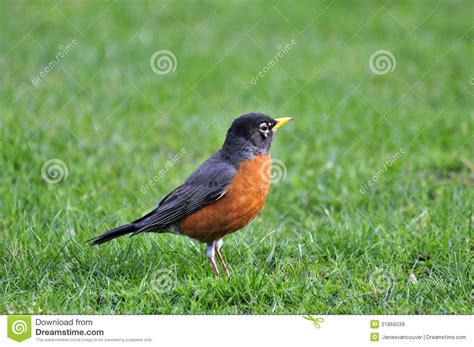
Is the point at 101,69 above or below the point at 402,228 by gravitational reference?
above

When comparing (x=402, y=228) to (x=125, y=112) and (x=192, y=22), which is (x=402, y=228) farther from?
(x=192, y=22)

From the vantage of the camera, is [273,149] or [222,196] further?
[273,149]

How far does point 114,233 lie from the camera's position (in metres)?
5.42

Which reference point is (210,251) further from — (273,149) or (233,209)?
(273,149)

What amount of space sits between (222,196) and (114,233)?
2.85ft

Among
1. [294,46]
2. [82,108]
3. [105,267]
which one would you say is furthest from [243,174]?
[294,46]

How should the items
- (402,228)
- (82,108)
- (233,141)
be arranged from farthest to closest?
(82,108), (402,228), (233,141)

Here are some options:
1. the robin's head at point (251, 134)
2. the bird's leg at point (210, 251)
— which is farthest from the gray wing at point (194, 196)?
the bird's leg at point (210, 251)

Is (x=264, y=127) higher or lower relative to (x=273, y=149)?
higher

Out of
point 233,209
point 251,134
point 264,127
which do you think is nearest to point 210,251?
point 233,209

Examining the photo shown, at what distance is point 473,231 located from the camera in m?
5.96
